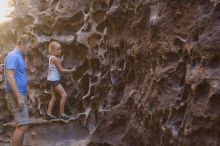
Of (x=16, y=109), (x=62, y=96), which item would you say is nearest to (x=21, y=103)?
(x=16, y=109)

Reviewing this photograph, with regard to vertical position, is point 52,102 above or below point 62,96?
below

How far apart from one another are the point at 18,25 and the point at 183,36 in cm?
495

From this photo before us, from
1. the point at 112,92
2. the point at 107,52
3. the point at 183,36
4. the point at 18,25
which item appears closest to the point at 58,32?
the point at 18,25

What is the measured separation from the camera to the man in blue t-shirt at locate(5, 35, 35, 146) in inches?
202

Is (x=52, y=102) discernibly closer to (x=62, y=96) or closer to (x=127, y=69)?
(x=62, y=96)

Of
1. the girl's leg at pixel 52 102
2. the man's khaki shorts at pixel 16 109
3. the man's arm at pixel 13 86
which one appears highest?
the man's arm at pixel 13 86

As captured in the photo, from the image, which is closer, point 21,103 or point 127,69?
point 21,103

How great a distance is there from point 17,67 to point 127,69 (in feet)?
4.67

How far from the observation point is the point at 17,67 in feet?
17.2

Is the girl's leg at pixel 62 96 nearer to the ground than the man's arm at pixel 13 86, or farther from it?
nearer to the ground

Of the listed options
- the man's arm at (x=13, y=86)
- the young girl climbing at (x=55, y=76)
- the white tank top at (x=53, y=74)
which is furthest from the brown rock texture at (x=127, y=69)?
the man's arm at (x=13, y=86)

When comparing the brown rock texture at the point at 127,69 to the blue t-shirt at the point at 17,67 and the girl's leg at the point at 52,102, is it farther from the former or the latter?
the blue t-shirt at the point at 17,67

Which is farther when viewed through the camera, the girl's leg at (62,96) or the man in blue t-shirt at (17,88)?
the girl's leg at (62,96)

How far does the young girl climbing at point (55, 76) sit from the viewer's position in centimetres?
681
